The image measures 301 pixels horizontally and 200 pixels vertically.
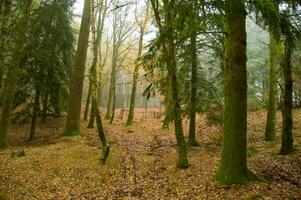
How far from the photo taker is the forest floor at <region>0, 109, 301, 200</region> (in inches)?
324

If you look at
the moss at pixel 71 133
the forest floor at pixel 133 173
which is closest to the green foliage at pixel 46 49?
the moss at pixel 71 133

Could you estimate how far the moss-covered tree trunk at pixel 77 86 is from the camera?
15744 millimetres

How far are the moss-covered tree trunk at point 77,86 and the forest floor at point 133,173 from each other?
0.86m

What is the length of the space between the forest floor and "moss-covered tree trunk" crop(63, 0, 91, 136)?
864mm

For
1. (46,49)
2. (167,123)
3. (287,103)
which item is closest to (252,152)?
(287,103)

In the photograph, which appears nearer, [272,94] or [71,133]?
[272,94]

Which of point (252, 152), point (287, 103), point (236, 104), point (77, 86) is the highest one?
point (77, 86)

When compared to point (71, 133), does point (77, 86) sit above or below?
above

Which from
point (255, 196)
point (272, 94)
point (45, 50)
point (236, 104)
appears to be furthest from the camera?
point (45, 50)

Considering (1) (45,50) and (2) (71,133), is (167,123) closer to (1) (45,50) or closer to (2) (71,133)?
(2) (71,133)

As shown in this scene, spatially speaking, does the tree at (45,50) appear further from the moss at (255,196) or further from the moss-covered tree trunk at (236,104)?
the moss at (255,196)

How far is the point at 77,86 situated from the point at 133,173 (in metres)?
6.88

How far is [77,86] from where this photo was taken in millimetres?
16109

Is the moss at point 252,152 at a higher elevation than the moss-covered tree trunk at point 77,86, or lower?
lower
